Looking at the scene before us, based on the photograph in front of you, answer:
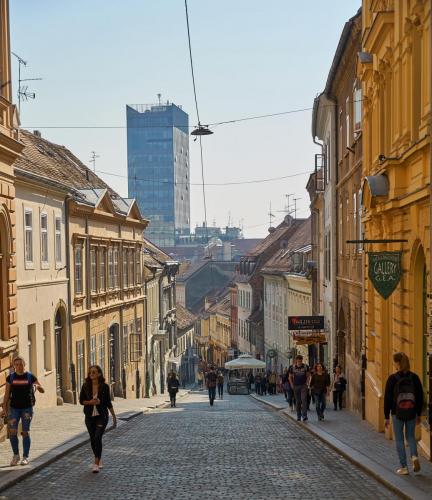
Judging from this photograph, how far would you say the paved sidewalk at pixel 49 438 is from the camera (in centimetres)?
1325

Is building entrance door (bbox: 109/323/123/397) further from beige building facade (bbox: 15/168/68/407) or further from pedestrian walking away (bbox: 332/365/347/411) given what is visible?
A: pedestrian walking away (bbox: 332/365/347/411)

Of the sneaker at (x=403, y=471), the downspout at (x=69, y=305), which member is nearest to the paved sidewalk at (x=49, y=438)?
the downspout at (x=69, y=305)

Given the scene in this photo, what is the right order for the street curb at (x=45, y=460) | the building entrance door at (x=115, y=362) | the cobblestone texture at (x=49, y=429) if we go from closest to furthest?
1. the street curb at (x=45, y=460)
2. the cobblestone texture at (x=49, y=429)
3. the building entrance door at (x=115, y=362)

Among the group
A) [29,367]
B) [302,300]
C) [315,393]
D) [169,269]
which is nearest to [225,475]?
[315,393]

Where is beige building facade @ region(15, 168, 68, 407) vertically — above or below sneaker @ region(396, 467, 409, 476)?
above

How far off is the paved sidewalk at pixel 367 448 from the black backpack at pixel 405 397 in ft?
2.56

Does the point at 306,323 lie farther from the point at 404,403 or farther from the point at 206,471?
the point at 404,403

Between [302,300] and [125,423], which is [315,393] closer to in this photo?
[125,423]

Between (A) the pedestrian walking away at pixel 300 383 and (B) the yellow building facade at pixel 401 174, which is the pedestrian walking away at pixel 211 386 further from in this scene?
(B) the yellow building facade at pixel 401 174

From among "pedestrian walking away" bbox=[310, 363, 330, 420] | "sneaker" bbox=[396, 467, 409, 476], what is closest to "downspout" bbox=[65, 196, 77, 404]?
"pedestrian walking away" bbox=[310, 363, 330, 420]

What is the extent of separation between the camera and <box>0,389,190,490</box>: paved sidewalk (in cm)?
1325

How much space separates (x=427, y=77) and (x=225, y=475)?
6.26 meters

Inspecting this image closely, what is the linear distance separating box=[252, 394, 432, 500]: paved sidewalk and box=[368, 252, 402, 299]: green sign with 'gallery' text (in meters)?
2.54

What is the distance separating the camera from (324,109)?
33.8 m
